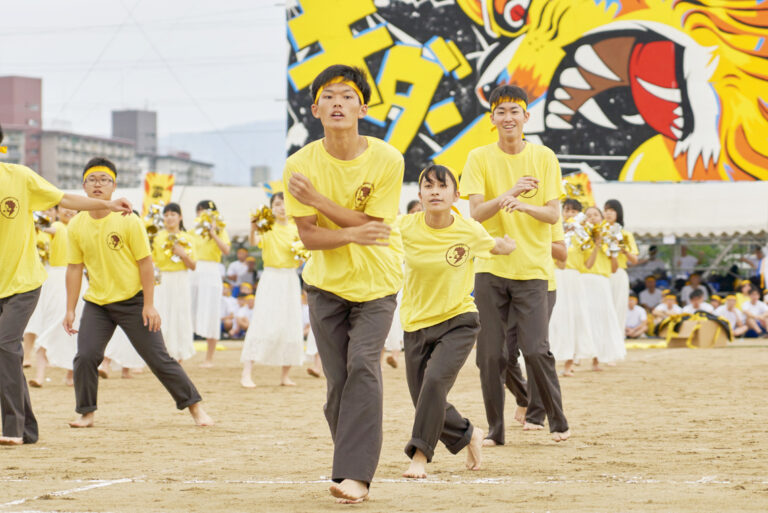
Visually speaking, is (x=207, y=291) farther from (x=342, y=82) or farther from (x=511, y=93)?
(x=342, y=82)

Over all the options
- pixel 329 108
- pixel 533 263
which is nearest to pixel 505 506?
pixel 329 108

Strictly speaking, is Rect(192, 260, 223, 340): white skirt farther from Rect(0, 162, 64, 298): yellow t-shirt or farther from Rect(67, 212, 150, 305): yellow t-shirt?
Rect(0, 162, 64, 298): yellow t-shirt

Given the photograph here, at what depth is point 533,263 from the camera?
8422mm

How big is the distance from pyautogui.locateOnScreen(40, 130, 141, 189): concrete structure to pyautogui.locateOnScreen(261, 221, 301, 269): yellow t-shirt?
9573 centimetres

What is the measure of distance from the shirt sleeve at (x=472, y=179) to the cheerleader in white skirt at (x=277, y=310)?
228 inches

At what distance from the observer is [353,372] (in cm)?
607

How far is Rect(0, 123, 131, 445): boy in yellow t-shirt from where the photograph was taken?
27.5ft

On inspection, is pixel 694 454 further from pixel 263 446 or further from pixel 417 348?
pixel 263 446

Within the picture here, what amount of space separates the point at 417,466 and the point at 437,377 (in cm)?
51

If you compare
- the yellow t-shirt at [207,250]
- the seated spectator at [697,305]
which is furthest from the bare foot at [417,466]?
the seated spectator at [697,305]

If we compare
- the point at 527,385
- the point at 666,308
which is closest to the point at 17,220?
the point at 527,385

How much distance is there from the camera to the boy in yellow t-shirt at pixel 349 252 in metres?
6.00

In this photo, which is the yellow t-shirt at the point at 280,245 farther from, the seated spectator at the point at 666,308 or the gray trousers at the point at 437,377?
the seated spectator at the point at 666,308

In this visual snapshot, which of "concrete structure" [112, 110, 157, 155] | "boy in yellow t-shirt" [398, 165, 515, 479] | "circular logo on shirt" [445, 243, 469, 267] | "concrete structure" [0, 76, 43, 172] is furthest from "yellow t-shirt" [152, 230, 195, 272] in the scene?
"concrete structure" [112, 110, 157, 155]
